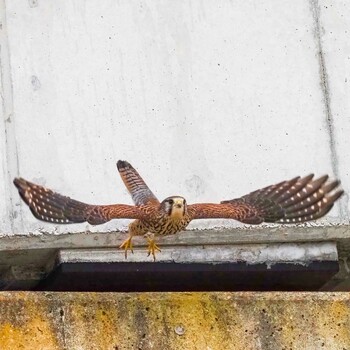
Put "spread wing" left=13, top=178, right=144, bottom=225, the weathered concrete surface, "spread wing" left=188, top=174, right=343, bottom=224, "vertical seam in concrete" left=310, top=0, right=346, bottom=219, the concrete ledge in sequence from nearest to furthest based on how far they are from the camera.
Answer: the weathered concrete surface < "spread wing" left=13, top=178, right=144, bottom=225 < "spread wing" left=188, top=174, right=343, bottom=224 < the concrete ledge < "vertical seam in concrete" left=310, top=0, right=346, bottom=219

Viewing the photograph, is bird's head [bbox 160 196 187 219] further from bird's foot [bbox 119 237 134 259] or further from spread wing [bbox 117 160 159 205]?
bird's foot [bbox 119 237 134 259]

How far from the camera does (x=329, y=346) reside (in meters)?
7.72

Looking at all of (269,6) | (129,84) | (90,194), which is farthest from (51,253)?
(269,6)

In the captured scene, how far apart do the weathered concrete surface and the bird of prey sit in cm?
86

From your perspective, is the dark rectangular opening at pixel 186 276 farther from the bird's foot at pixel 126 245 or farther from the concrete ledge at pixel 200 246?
the bird's foot at pixel 126 245

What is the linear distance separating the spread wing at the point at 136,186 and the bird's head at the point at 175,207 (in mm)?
312

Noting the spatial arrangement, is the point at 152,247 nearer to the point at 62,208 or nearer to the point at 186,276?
the point at 186,276

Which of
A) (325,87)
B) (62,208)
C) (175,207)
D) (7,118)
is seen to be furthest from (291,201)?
(7,118)

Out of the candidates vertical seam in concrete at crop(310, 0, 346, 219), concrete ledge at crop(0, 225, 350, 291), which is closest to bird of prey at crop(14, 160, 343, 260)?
concrete ledge at crop(0, 225, 350, 291)

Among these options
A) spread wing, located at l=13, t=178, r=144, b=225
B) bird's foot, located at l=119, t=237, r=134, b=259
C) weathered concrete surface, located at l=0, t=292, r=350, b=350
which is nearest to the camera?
weathered concrete surface, located at l=0, t=292, r=350, b=350

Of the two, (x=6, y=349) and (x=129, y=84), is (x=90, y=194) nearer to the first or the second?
(x=129, y=84)

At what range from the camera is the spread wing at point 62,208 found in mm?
8461

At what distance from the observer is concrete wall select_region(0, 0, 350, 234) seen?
9.30 meters

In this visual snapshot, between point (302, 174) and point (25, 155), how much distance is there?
1539 millimetres
